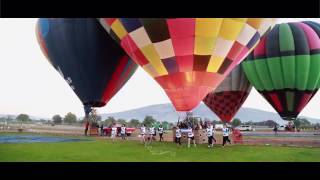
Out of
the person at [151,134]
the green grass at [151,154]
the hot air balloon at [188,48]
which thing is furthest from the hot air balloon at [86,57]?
the green grass at [151,154]

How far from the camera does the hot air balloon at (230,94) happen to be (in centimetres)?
1712

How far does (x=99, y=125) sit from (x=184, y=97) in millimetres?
7960

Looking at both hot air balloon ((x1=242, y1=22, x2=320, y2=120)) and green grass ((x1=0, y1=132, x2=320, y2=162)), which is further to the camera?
hot air balloon ((x1=242, y1=22, x2=320, y2=120))

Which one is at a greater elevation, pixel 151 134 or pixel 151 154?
pixel 151 134

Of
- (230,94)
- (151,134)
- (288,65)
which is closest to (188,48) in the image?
(151,134)

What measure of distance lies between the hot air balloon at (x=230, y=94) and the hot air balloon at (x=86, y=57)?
4693 millimetres

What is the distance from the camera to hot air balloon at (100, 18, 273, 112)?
8.84m

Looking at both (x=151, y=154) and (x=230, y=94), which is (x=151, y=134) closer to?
(x=151, y=154)

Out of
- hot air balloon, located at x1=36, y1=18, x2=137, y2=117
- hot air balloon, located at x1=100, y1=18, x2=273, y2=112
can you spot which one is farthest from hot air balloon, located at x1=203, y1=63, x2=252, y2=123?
hot air balloon, located at x1=100, y1=18, x2=273, y2=112

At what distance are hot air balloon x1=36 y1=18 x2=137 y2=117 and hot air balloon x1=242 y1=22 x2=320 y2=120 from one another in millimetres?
4498

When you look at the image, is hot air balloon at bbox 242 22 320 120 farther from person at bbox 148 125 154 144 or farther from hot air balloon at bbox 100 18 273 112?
hot air balloon at bbox 100 18 273 112

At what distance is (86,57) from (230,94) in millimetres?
6617

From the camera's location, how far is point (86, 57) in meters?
13.3
